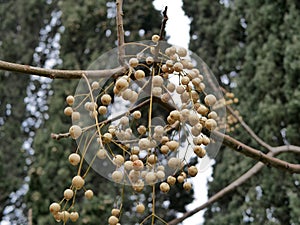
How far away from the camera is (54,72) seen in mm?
506

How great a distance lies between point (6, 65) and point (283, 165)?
48 centimetres

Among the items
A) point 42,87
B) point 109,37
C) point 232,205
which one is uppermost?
point 109,37

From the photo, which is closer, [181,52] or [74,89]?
[181,52]

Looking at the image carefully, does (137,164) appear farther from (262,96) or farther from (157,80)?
(262,96)

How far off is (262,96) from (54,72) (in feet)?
8.64

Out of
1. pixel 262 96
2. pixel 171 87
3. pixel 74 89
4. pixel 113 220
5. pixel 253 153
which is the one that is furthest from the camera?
pixel 74 89

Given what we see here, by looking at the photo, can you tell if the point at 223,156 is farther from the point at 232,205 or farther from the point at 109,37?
the point at 109,37

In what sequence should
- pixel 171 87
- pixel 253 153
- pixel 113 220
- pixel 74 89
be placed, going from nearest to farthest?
pixel 113 220, pixel 171 87, pixel 253 153, pixel 74 89

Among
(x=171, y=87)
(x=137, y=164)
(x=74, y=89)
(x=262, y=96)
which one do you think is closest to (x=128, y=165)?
(x=137, y=164)

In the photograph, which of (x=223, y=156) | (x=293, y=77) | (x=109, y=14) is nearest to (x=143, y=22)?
(x=109, y=14)

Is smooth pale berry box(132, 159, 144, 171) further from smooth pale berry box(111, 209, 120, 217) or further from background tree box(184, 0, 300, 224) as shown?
background tree box(184, 0, 300, 224)

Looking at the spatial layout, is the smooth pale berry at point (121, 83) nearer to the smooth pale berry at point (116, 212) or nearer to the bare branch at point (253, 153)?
the smooth pale berry at point (116, 212)

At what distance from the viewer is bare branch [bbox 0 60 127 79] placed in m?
0.49

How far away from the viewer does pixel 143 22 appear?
385 centimetres
